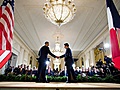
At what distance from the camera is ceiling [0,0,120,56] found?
5379 millimetres

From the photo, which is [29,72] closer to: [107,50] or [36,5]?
[36,5]

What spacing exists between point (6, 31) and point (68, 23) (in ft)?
15.1

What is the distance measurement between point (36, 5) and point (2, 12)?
2.53 meters

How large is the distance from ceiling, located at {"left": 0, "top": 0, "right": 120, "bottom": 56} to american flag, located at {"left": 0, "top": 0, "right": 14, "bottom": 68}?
2.12 meters

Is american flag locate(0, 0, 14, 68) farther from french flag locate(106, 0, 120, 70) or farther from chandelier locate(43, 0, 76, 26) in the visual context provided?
french flag locate(106, 0, 120, 70)

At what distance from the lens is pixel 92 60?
10758mm

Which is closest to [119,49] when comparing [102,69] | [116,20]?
[116,20]

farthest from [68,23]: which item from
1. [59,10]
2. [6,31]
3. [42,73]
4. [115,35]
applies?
[6,31]

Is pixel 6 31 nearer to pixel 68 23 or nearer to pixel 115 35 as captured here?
pixel 115 35

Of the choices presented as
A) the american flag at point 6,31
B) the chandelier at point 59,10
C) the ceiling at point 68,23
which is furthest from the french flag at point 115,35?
the american flag at point 6,31

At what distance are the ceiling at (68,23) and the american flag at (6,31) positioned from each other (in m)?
2.12

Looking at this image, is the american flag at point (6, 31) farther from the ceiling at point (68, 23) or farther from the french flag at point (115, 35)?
the french flag at point (115, 35)

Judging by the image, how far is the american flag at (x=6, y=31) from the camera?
9.01ft

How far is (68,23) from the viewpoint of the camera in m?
7.09
